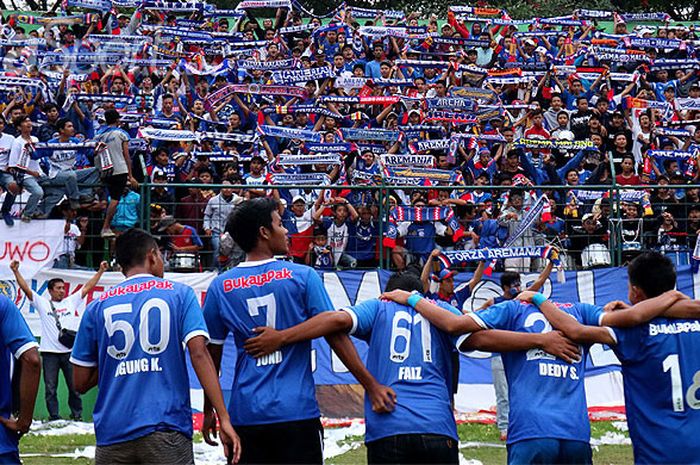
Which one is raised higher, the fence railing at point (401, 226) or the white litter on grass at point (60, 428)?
the fence railing at point (401, 226)

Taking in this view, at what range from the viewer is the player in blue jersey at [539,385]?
6.30 m

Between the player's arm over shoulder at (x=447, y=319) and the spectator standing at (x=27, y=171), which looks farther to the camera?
the spectator standing at (x=27, y=171)

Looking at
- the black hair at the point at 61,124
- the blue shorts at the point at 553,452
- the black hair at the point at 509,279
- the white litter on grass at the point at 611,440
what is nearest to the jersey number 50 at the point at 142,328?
the blue shorts at the point at 553,452

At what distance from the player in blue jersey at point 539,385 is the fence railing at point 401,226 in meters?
8.44

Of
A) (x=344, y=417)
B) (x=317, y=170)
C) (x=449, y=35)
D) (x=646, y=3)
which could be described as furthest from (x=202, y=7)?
(x=646, y=3)

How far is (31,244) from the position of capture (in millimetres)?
14797

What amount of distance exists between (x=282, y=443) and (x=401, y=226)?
9.46m

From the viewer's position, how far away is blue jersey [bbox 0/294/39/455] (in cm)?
605

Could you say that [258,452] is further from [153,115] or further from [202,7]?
[202,7]

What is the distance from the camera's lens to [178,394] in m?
6.18

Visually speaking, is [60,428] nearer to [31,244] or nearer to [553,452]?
[31,244]

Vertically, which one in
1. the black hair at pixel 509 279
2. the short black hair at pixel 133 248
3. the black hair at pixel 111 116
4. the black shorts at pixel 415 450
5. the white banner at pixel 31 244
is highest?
the black hair at pixel 111 116

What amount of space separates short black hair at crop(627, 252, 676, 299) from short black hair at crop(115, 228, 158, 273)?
297 centimetres

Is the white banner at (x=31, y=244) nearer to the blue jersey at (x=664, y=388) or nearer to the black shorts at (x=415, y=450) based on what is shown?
the black shorts at (x=415, y=450)
